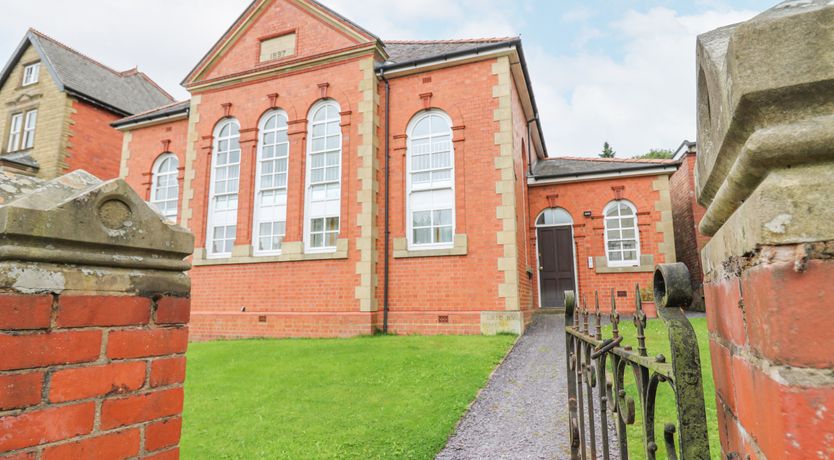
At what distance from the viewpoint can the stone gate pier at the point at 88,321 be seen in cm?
125

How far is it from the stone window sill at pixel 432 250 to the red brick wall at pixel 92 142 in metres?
15.5

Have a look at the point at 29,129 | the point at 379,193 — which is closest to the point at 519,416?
the point at 379,193

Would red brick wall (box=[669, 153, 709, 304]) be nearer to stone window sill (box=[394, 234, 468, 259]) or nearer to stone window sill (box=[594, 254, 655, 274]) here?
stone window sill (box=[594, 254, 655, 274])

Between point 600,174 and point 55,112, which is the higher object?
point 55,112

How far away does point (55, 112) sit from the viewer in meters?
18.9

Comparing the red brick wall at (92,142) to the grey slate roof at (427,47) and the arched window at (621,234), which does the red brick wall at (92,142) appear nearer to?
the grey slate roof at (427,47)

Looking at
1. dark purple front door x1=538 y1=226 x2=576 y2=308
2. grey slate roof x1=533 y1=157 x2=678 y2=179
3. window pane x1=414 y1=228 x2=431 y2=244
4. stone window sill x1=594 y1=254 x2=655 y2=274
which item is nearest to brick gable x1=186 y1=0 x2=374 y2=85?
window pane x1=414 y1=228 x2=431 y2=244

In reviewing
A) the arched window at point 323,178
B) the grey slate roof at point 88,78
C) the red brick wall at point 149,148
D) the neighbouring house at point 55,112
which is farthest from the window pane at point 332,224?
the grey slate roof at point 88,78

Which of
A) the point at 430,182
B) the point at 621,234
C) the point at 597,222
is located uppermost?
the point at 430,182

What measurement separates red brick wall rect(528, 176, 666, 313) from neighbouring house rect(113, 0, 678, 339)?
39mm

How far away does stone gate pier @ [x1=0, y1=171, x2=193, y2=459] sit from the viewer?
125cm

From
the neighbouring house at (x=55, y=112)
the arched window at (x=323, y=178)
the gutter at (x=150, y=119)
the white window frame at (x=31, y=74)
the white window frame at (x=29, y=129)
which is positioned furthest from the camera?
the white window frame at (x=31, y=74)

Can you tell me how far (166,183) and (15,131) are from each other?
1151 cm

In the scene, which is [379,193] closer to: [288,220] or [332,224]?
[332,224]
